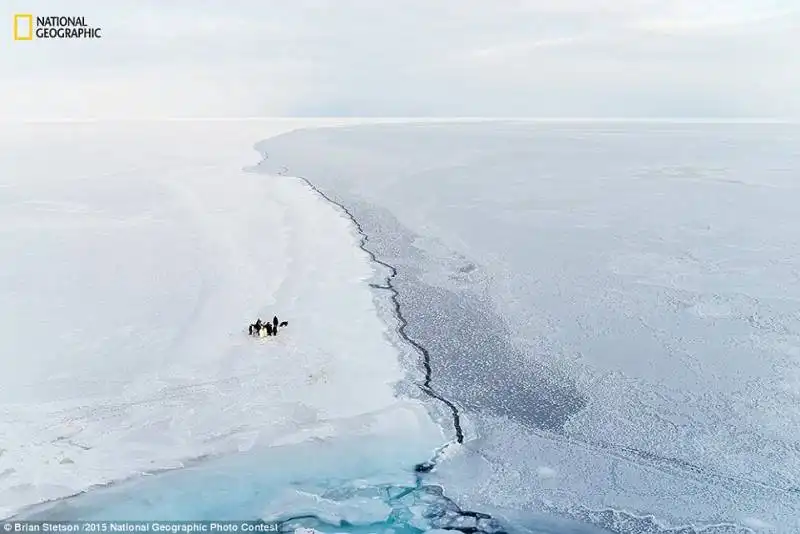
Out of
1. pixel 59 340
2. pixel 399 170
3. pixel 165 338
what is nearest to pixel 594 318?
pixel 165 338

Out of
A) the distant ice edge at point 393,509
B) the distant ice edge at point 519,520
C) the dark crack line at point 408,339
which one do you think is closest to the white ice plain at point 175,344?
the dark crack line at point 408,339

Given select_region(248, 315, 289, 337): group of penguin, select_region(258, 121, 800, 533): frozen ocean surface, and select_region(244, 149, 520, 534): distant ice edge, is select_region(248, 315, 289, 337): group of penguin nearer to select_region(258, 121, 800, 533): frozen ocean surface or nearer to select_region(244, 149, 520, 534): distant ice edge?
select_region(258, 121, 800, 533): frozen ocean surface

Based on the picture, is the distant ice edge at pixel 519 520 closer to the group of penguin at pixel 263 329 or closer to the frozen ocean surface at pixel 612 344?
the frozen ocean surface at pixel 612 344

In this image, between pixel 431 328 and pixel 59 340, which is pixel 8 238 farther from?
pixel 431 328

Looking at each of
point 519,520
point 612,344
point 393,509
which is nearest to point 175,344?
point 393,509

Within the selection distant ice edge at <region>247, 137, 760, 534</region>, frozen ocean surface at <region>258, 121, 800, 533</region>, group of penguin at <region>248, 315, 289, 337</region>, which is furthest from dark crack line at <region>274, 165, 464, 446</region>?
group of penguin at <region>248, 315, 289, 337</region>

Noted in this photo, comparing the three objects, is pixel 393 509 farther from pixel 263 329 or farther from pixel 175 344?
pixel 175 344

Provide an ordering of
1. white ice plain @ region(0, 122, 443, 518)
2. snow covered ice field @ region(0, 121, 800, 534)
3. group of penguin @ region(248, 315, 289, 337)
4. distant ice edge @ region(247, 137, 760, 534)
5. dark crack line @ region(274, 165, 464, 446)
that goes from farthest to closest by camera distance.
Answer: group of penguin @ region(248, 315, 289, 337) < dark crack line @ region(274, 165, 464, 446) < white ice plain @ region(0, 122, 443, 518) < snow covered ice field @ region(0, 121, 800, 534) < distant ice edge @ region(247, 137, 760, 534)
